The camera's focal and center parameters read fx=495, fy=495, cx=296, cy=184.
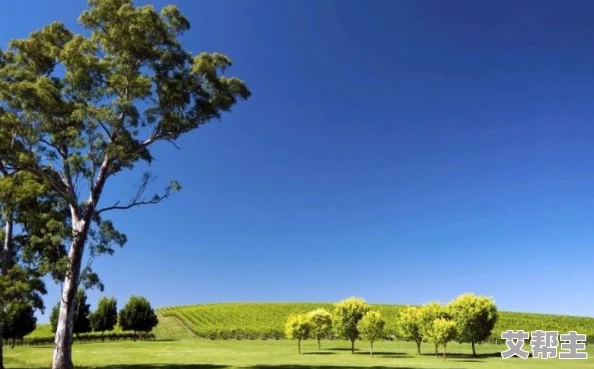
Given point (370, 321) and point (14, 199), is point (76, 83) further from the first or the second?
point (370, 321)

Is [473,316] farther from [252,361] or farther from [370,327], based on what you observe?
[252,361]

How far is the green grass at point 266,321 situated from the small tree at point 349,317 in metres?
24.8

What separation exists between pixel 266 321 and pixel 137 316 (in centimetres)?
3305

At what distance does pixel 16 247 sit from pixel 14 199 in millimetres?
5903

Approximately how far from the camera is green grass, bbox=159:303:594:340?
93062 millimetres

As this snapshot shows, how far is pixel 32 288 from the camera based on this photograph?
3050 cm

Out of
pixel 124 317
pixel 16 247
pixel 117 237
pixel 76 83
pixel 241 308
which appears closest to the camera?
pixel 76 83

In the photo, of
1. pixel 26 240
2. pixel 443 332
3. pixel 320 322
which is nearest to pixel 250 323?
pixel 320 322

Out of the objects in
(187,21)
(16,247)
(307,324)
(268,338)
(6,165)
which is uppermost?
(187,21)

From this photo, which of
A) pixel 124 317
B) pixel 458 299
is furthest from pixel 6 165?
pixel 124 317

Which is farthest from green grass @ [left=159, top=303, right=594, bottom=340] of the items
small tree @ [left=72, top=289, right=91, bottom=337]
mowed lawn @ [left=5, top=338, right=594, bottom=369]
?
mowed lawn @ [left=5, top=338, right=594, bottom=369]

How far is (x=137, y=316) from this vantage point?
90.1 m

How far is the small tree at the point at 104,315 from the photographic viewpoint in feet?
299

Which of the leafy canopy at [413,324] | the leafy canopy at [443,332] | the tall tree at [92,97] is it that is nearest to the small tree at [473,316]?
the leafy canopy at [413,324]
